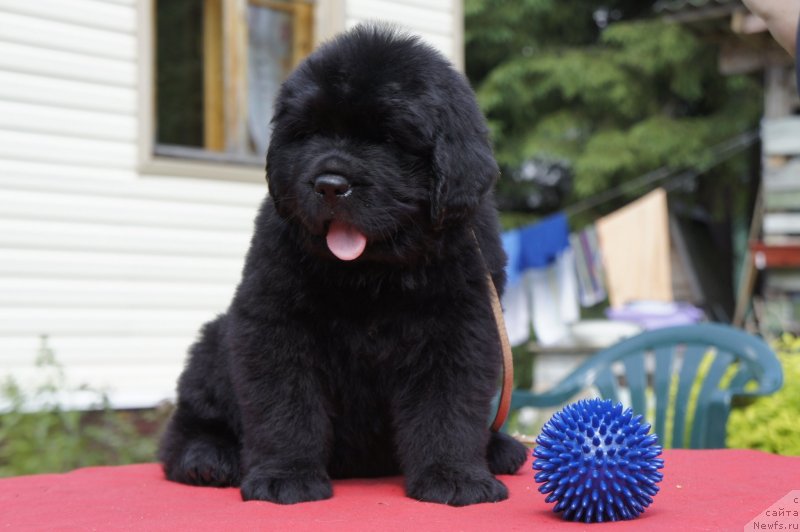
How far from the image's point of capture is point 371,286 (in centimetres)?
210

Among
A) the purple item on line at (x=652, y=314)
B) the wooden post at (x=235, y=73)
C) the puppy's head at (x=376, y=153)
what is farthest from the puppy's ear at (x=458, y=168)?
the purple item on line at (x=652, y=314)

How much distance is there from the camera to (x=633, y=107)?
11992 mm

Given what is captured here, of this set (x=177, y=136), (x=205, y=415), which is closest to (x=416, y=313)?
(x=205, y=415)

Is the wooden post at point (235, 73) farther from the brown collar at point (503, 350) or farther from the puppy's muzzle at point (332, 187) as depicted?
the puppy's muzzle at point (332, 187)

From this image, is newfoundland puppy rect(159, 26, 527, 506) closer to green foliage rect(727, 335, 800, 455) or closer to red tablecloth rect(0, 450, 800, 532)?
red tablecloth rect(0, 450, 800, 532)

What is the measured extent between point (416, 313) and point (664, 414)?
2.19 metres

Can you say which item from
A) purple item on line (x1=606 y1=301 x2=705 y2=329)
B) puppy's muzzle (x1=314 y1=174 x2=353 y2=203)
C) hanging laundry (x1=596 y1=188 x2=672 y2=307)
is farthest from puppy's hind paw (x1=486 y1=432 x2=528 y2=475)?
hanging laundry (x1=596 y1=188 x2=672 y2=307)

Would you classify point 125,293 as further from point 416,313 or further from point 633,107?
point 633,107

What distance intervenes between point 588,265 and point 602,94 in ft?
14.8

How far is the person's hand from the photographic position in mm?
1564

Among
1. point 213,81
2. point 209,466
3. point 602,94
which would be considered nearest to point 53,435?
point 209,466

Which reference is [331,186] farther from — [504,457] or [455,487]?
[504,457]

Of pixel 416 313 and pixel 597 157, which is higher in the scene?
pixel 597 157

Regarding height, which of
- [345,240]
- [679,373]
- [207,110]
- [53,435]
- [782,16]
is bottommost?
[53,435]
